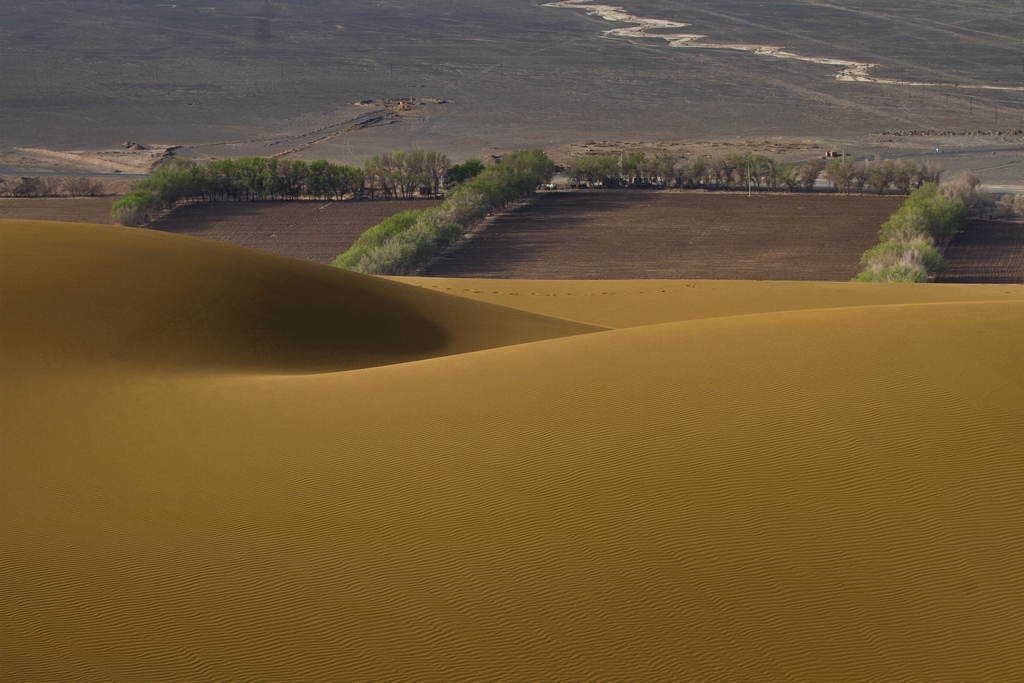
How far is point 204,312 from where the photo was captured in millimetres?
20609

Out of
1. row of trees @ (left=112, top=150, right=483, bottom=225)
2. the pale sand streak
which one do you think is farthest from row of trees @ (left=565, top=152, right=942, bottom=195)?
the pale sand streak

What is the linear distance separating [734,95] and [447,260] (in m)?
70.6

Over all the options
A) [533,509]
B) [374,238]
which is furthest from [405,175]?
[533,509]

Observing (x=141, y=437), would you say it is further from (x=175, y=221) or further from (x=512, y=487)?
(x=175, y=221)

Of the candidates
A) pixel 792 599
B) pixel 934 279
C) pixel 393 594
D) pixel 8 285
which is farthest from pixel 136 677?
pixel 934 279

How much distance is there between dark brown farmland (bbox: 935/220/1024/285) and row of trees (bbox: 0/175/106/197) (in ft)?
165

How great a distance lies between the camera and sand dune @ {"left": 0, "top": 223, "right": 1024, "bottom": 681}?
9.55m

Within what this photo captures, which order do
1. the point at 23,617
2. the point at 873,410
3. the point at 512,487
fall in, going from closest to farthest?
the point at 23,617 → the point at 512,487 → the point at 873,410

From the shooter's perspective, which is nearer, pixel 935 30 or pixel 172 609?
pixel 172 609

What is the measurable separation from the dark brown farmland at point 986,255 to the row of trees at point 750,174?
10.0 meters

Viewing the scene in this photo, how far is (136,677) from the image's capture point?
358 inches

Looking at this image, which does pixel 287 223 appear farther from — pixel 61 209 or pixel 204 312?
pixel 204 312

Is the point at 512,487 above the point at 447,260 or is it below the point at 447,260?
above

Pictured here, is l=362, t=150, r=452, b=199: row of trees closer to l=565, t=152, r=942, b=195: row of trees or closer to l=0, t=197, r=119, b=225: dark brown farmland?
l=565, t=152, r=942, b=195: row of trees
